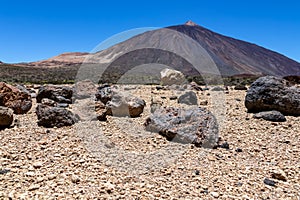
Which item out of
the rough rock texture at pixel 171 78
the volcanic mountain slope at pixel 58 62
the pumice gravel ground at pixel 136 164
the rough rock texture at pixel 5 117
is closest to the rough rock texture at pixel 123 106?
the pumice gravel ground at pixel 136 164

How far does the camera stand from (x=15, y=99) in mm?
9172

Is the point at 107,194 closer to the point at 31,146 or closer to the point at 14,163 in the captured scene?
the point at 14,163

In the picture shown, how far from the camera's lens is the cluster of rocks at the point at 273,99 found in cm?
950

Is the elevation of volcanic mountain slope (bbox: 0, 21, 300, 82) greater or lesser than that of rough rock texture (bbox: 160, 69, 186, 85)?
greater

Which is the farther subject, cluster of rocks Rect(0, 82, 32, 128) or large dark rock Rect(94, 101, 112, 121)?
cluster of rocks Rect(0, 82, 32, 128)

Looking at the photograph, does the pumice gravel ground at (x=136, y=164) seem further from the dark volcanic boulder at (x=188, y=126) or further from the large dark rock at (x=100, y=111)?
the large dark rock at (x=100, y=111)

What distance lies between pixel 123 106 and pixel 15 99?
3.28 m

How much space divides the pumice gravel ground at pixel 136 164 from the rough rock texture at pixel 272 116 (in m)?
1.02

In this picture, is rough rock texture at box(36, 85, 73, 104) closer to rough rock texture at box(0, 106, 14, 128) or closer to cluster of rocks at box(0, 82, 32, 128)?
cluster of rocks at box(0, 82, 32, 128)

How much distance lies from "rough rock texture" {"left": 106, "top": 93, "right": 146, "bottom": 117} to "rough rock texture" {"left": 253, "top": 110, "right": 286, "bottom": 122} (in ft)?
11.8

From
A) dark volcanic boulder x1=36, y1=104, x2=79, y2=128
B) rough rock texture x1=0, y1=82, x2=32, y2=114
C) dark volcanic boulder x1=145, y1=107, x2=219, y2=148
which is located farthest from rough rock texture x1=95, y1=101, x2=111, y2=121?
rough rock texture x1=0, y1=82, x2=32, y2=114

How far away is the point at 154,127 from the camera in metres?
7.31

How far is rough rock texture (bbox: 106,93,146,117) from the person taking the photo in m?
8.85

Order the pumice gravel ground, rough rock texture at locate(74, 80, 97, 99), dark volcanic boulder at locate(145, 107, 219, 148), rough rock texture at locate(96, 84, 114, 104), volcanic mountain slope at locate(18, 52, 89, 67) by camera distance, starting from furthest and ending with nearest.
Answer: volcanic mountain slope at locate(18, 52, 89, 67) < rough rock texture at locate(74, 80, 97, 99) < rough rock texture at locate(96, 84, 114, 104) < dark volcanic boulder at locate(145, 107, 219, 148) < the pumice gravel ground
